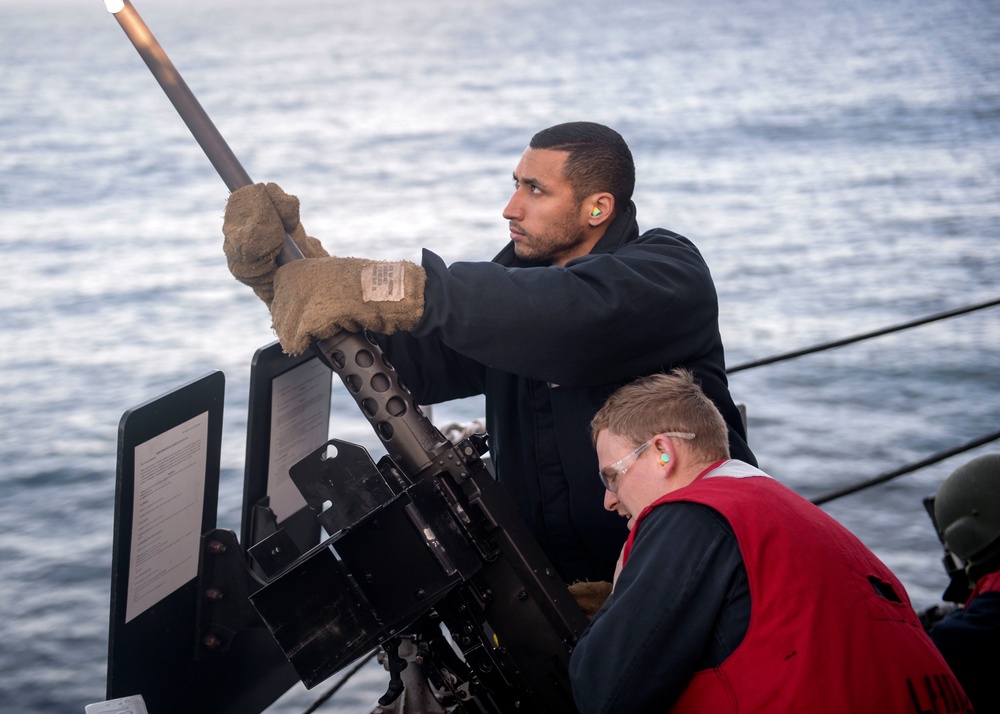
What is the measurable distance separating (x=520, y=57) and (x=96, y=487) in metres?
29.1

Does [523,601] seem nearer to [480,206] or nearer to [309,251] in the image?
[309,251]

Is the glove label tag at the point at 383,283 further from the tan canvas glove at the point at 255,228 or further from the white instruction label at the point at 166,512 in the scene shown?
the white instruction label at the point at 166,512

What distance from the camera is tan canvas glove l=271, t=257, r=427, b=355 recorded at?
6.89ft

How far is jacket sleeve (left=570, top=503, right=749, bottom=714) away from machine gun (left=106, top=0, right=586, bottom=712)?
1.18ft

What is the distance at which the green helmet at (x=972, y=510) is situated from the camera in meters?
3.02

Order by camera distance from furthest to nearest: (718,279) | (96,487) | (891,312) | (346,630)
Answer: (718,279)
(891,312)
(96,487)
(346,630)

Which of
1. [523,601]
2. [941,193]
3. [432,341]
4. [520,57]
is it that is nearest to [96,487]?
[432,341]

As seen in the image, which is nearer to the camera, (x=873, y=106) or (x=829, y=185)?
(x=829, y=185)

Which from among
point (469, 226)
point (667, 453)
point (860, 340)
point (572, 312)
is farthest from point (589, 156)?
point (469, 226)

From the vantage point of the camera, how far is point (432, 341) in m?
2.69

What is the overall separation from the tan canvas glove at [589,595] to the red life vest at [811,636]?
0.56m

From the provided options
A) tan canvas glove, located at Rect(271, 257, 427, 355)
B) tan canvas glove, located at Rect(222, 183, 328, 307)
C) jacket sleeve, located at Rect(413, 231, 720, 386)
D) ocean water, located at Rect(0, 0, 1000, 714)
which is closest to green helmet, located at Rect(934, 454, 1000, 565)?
jacket sleeve, located at Rect(413, 231, 720, 386)

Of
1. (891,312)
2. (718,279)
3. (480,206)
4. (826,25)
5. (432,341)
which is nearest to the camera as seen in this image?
(432,341)

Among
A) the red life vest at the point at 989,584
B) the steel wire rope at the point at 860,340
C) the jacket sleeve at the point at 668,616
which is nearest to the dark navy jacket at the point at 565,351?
the jacket sleeve at the point at 668,616
